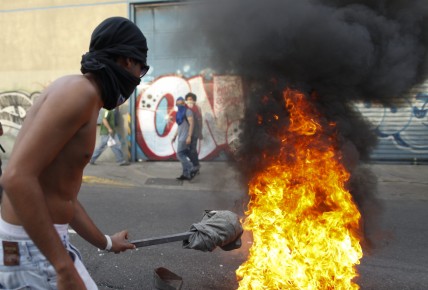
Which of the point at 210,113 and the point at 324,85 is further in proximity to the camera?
the point at 210,113

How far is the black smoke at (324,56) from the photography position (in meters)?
2.77

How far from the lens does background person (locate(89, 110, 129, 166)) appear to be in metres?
9.90

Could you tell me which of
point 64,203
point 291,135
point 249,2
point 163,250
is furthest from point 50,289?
point 163,250

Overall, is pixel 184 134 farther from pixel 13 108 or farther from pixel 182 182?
pixel 13 108

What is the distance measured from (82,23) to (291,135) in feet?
30.4

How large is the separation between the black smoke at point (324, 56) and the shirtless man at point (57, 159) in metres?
1.45

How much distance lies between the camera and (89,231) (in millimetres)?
2119

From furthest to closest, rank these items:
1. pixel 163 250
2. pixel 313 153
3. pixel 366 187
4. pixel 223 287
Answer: pixel 163 250 → pixel 223 287 → pixel 366 187 → pixel 313 153

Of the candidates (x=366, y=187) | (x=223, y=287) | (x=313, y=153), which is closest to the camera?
(x=313, y=153)

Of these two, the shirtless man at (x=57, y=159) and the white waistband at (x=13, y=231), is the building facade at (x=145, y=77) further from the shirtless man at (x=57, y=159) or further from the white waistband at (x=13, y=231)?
the white waistband at (x=13, y=231)

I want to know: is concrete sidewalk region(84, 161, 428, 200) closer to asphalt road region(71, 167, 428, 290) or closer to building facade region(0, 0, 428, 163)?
asphalt road region(71, 167, 428, 290)

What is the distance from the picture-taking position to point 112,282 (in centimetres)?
361

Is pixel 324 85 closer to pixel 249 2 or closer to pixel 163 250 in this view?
pixel 249 2

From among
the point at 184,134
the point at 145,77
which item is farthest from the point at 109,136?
the point at 184,134
